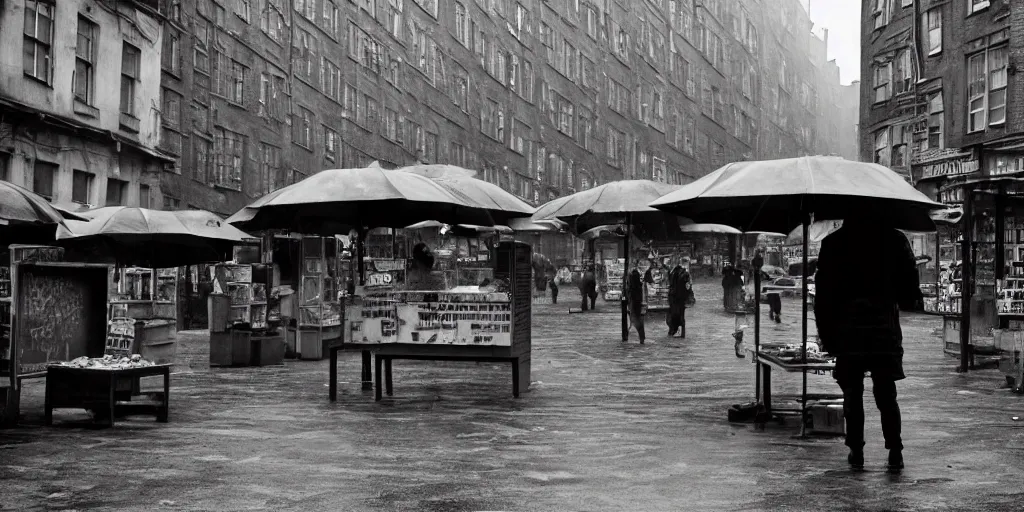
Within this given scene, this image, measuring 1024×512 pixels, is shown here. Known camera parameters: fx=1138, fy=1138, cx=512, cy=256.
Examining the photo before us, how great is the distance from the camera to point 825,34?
135 m

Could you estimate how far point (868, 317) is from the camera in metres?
8.02

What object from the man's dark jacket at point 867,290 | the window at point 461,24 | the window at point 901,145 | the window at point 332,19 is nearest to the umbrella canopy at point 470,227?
the man's dark jacket at point 867,290

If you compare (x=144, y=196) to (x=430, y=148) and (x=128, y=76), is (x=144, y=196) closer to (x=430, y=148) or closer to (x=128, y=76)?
(x=128, y=76)

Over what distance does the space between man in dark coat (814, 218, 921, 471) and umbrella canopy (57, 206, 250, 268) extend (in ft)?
32.6

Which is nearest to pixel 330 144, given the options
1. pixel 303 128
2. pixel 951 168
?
pixel 303 128

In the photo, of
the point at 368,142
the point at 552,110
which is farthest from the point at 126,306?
the point at 552,110

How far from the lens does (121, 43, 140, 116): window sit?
28656 mm

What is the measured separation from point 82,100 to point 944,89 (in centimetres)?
2390

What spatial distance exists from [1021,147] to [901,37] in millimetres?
11611

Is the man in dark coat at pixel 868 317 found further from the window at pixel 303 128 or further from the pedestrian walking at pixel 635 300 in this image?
the window at pixel 303 128

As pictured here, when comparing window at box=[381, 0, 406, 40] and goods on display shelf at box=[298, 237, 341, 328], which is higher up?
window at box=[381, 0, 406, 40]

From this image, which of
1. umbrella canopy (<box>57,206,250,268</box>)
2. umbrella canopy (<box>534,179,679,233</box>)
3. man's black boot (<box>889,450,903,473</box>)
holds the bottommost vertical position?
man's black boot (<box>889,450,903,473</box>)

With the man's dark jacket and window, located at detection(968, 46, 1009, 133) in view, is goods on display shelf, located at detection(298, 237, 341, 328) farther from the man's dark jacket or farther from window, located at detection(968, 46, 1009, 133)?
window, located at detection(968, 46, 1009, 133)

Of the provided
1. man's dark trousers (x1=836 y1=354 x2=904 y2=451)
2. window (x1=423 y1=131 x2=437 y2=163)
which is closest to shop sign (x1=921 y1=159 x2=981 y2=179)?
window (x1=423 y1=131 x2=437 y2=163)
